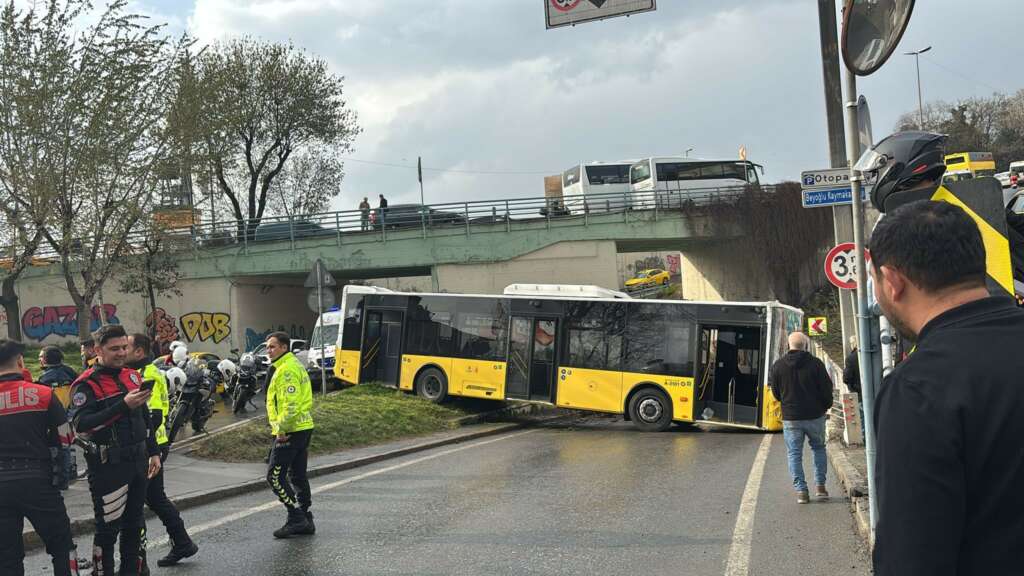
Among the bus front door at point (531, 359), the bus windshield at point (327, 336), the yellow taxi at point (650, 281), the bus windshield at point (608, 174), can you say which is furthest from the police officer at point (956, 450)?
the yellow taxi at point (650, 281)

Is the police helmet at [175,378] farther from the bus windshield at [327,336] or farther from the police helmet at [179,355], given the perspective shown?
the bus windshield at [327,336]

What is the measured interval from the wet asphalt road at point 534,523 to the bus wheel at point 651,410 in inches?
215

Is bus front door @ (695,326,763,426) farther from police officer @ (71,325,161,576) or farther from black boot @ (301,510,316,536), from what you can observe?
police officer @ (71,325,161,576)

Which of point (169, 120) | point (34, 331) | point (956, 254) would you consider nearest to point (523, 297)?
point (169, 120)

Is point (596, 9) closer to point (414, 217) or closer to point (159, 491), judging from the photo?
point (159, 491)

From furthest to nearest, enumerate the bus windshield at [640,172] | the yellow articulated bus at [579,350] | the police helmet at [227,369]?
the bus windshield at [640,172] → the police helmet at [227,369] → the yellow articulated bus at [579,350]

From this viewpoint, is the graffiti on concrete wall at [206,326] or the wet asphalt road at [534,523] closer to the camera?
the wet asphalt road at [534,523]

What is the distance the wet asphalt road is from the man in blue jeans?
0.38 metres

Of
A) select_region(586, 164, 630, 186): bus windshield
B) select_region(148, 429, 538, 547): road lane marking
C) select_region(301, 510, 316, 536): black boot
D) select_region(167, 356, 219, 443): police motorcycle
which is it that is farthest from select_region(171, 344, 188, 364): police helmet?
select_region(586, 164, 630, 186): bus windshield

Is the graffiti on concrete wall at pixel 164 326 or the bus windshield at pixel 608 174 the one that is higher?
the bus windshield at pixel 608 174

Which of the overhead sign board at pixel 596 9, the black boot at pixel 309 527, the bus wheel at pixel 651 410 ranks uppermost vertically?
the overhead sign board at pixel 596 9

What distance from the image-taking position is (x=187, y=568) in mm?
7438

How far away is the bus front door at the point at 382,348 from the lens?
75.2 ft

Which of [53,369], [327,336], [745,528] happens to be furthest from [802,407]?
[327,336]
